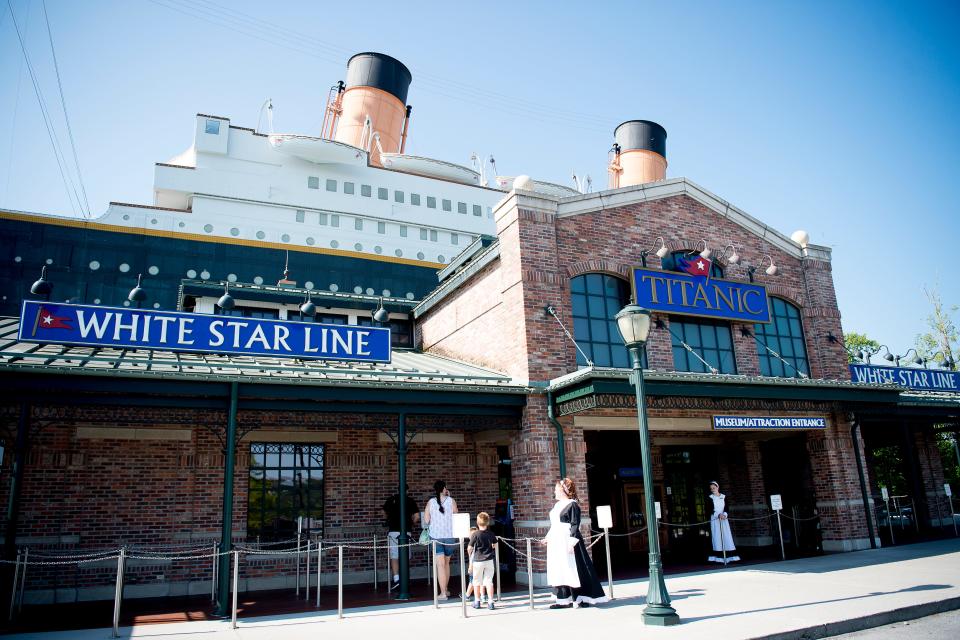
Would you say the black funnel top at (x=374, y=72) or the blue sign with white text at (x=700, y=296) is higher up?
the black funnel top at (x=374, y=72)

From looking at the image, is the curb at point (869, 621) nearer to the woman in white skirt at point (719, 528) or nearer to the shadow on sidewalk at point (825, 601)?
the shadow on sidewalk at point (825, 601)

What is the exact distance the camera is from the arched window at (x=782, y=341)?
15844 millimetres

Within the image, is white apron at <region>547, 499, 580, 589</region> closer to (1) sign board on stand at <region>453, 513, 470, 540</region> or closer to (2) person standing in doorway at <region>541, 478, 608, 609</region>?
(2) person standing in doorway at <region>541, 478, 608, 609</region>

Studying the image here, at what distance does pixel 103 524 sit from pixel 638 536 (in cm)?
1187

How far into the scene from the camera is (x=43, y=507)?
11.5 metres

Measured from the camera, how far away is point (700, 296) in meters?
14.9

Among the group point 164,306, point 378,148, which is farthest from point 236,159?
point 164,306

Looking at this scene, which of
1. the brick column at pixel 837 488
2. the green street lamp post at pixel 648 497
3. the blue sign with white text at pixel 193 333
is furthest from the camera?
the brick column at pixel 837 488

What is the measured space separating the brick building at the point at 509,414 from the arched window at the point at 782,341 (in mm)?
62

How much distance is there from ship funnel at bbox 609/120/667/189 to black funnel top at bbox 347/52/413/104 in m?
12.2

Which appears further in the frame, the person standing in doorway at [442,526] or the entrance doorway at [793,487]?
the entrance doorway at [793,487]

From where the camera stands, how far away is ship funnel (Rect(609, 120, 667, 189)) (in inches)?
1289

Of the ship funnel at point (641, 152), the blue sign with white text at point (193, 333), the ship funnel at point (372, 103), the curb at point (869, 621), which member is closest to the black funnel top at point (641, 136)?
the ship funnel at point (641, 152)

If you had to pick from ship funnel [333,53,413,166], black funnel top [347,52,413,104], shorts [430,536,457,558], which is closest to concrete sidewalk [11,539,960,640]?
shorts [430,536,457,558]
